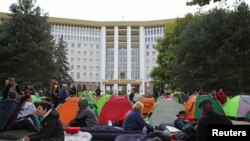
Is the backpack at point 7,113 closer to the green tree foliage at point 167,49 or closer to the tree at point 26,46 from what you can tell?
the tree at point 26,46

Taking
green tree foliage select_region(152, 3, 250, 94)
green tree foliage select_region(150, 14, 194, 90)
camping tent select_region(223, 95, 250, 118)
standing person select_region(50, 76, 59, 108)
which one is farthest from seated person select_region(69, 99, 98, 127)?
green tree foliage select_region(150, 14, 194, 90)

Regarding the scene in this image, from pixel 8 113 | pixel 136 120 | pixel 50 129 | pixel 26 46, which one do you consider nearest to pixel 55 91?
pixel 8 113

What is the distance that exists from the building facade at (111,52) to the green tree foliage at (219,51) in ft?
277

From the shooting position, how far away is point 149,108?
19453 millimetres

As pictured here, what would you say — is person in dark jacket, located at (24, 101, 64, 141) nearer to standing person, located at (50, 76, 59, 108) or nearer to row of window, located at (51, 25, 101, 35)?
standing person, located at (50, 76, 59, 108)

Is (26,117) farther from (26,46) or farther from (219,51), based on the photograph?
(26,46)

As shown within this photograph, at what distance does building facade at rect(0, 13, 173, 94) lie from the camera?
12025 centimetres

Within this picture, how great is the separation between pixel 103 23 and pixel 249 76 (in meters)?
92.1

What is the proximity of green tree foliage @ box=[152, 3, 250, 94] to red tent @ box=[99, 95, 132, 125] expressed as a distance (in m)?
18.1

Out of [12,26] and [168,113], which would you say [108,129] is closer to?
[168,113]

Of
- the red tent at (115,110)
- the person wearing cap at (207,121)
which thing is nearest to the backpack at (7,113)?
the red tent at (115,110)

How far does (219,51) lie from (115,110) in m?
18.8

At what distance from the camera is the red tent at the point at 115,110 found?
14.8 metres

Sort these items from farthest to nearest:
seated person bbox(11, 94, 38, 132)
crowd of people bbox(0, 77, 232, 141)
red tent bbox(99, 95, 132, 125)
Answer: red tent bbox(99, 95, 132, 125), seated person bbox(11, 94, 38, 132), crowd of people bbox(0, 77, 232, 141)
